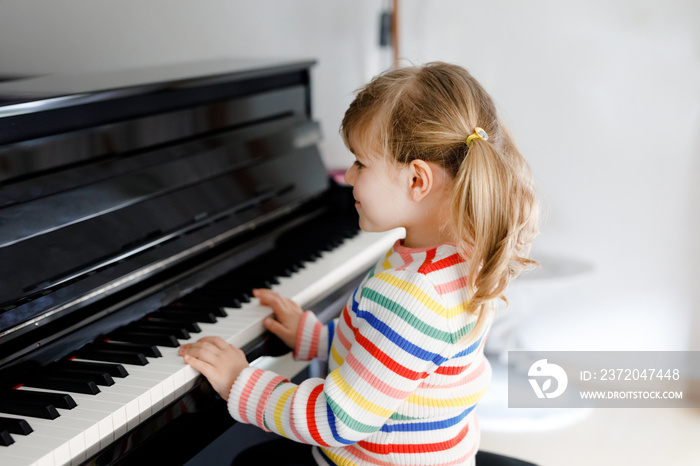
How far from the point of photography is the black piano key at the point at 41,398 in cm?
105

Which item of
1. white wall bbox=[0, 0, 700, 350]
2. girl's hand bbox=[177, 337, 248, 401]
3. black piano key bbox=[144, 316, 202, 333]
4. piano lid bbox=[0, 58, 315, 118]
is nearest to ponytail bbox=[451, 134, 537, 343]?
girl's hand bbox=[177, 337, 248, 401]

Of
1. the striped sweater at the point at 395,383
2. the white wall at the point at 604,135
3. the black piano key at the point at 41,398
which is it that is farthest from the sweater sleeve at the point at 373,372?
the white wall at the point at 604,135

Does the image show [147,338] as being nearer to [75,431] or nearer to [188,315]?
[188,315]

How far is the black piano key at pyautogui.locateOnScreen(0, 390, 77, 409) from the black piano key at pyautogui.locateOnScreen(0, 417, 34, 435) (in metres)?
0.05

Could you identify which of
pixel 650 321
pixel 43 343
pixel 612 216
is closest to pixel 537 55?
pixel 612 216

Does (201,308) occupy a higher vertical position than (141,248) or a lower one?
lower

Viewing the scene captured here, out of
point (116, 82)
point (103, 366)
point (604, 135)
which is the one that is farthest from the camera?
point (604, 135)

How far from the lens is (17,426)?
979 mm

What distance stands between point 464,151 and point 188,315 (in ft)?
2.21

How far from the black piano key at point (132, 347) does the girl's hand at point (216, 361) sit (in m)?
0.04

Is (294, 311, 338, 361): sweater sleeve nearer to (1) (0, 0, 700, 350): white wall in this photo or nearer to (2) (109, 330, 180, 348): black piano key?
(2) (109, 330, 180, 348): black piano key

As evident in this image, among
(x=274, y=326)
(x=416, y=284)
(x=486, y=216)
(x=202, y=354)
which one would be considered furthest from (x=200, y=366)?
(x=486, y=216)

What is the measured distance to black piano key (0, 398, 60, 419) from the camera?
1019mm

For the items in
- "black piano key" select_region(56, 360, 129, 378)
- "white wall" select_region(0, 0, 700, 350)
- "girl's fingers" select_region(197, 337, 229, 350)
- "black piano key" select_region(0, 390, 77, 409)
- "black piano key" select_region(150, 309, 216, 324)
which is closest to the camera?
"black piano key" select_region(0, 390, 77, 409)
